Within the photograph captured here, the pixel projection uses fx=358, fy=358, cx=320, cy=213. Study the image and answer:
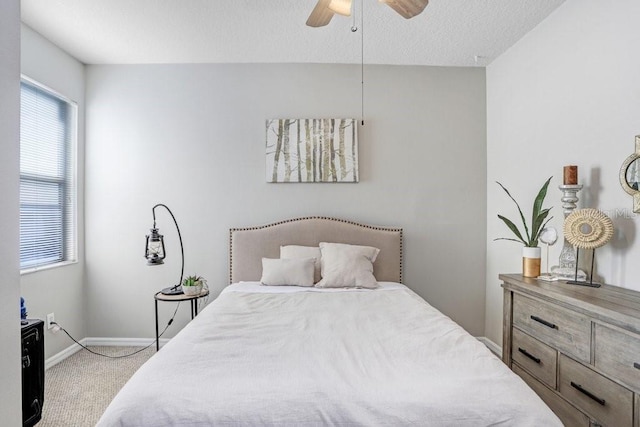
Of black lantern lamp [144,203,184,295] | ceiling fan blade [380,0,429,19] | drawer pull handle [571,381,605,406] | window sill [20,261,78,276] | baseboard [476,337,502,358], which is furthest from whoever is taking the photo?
baseboard [476,337,502,358]

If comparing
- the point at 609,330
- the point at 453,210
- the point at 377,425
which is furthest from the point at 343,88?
the point at 377,425

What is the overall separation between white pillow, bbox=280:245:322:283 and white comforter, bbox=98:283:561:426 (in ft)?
3.81

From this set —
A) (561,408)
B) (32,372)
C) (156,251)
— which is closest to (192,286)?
(156,251)

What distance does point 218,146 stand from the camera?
11.3 feet

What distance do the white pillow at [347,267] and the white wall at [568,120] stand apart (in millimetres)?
1250

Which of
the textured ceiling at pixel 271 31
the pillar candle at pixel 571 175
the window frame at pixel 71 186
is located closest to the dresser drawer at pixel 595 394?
the pillar candle at pixel 571 175

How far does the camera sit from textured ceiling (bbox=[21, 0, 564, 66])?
250 centimetres

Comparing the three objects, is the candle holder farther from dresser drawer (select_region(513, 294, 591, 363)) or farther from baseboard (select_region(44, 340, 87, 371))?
baseboard (select_region(44, 340, 87, 371))

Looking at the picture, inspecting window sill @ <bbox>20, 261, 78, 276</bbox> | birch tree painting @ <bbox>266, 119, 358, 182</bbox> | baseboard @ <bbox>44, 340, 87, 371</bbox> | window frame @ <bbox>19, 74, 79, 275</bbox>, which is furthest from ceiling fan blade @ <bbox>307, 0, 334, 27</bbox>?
baseboard @ <bbox>44, 340, 87, 371</bbox>

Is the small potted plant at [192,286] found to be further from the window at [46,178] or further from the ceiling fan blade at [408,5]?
the ceiling fan blade at [408,5]

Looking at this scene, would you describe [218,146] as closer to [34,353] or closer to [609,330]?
[34,353]

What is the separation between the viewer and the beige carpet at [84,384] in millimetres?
2291

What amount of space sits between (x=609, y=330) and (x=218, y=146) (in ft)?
10.4

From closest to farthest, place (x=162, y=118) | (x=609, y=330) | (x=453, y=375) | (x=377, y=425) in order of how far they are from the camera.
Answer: (x=377, y=425) < (x=453, y=375) < (x=609, y=330) < (x=162, y=118)
